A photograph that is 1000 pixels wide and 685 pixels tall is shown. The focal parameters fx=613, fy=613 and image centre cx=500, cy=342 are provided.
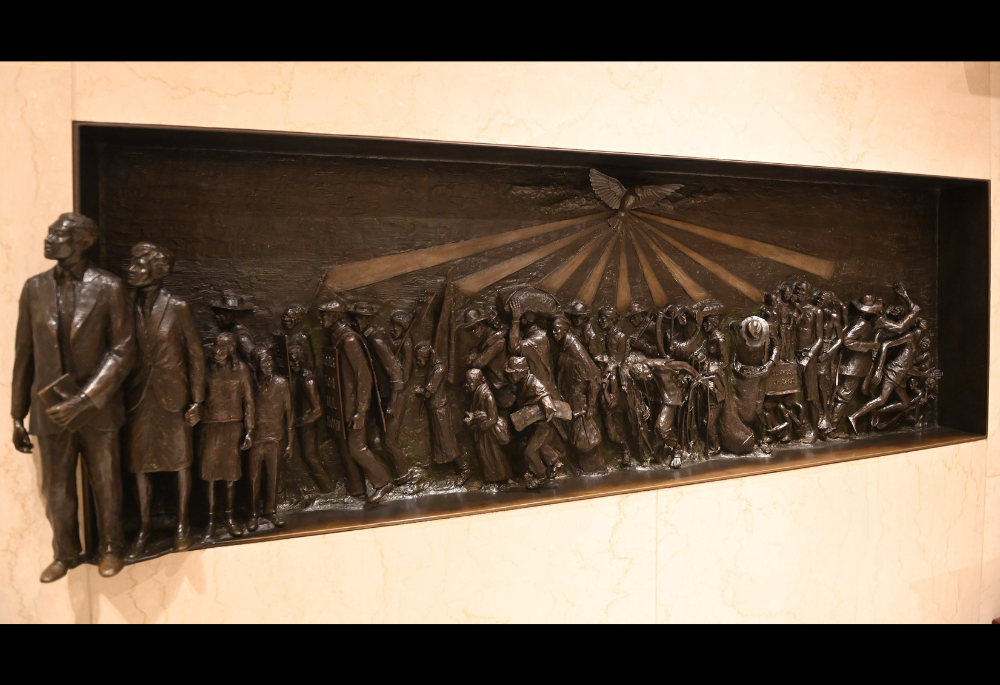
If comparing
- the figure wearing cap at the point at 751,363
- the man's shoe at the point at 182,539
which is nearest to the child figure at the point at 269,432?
the man's shoe at the point at 182,539

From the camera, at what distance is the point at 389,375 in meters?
3.28

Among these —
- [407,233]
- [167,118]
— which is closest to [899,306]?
[407,233]

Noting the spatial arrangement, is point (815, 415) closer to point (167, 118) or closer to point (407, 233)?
point (407, 233)

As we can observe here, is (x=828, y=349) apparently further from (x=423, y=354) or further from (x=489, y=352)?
(x=423, y=354)

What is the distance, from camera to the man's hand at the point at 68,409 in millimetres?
2445

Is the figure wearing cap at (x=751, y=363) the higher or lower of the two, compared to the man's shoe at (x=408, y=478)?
A: higher

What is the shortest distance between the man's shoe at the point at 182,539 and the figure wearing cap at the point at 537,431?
5.76 ft

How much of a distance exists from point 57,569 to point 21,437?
584mm

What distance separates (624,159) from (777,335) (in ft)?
5.38

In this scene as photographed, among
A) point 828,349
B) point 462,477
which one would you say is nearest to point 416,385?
point 462,477

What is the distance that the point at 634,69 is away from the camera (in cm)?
345

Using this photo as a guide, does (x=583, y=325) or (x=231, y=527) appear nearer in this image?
(x=231, y=527)

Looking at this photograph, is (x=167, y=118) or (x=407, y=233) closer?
(x=167, y=118)

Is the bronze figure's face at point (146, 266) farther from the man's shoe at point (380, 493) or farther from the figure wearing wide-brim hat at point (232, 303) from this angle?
the man's shoe at point (380, 493)
